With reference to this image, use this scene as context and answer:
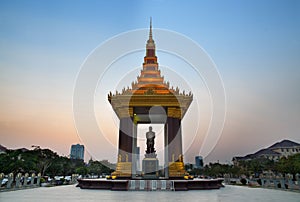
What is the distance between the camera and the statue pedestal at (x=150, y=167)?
18.9 metres

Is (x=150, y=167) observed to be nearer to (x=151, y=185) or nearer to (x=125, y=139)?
(x=125, y=139)

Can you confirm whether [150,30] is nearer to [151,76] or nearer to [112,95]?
[151,76]

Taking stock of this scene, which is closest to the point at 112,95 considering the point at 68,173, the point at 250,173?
the point at 68,173

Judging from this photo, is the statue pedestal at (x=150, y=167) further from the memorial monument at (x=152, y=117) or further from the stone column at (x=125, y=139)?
the stone column at (x=125, y=139)

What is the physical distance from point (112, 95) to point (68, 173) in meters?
31.2

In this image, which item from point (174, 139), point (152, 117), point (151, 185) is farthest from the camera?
point (152, 117)

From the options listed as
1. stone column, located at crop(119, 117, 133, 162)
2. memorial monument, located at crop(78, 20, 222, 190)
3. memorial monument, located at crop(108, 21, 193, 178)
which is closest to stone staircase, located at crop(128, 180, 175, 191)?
memorial monument, located at crop(78, 20, 222, 190)

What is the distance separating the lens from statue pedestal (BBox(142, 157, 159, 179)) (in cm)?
1889

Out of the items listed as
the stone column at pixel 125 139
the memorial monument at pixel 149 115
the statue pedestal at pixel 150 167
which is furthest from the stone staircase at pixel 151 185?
the statue pedestal at pixel 150 167

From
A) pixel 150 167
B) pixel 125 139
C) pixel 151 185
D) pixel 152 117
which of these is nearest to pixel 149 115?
pixel 152 117

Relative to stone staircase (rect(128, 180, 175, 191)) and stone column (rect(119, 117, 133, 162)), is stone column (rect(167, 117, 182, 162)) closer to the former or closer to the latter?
stone column (rect(119, 117, 133, 162))

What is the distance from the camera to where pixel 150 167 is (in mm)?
19172

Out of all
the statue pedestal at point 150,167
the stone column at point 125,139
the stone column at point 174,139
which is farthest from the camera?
the statue pedestal at point 150,167

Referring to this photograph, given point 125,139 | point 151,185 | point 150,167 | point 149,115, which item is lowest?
point 151,185
